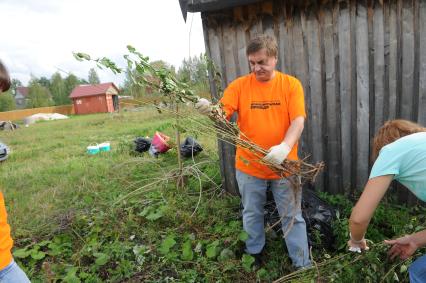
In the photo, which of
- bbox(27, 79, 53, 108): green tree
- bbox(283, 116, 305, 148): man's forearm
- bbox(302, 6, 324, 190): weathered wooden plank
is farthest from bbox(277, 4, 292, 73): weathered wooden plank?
bbox(27, 79, 53, 108): green tree

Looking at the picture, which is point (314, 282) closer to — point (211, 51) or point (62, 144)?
point (211, 51)

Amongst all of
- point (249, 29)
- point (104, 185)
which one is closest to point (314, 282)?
point (249, 29)

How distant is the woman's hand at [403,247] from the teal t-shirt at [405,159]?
46 cm

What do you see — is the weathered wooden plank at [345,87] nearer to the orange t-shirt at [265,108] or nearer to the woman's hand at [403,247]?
the orange t-shirt at [265,108]

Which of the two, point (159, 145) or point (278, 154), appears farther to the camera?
point (159, 145)

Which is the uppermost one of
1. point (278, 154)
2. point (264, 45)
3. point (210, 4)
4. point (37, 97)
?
point (37, 97)

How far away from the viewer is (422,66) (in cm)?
316

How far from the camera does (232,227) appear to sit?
334 cm

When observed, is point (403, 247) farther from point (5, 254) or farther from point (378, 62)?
point (5, 254)

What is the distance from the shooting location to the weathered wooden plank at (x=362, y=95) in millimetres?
3244

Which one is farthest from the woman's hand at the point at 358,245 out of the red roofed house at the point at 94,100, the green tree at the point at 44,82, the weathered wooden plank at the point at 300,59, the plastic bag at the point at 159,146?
the green tree at the point at 44,82

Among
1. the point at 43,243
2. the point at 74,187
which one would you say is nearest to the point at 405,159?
the point at 43,243

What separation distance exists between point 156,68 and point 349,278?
211 centimetres

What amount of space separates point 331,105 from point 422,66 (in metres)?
0.91
